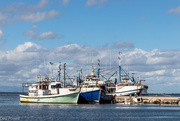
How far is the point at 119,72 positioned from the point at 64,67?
35749mm

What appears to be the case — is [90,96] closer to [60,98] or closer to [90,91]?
[90,91]

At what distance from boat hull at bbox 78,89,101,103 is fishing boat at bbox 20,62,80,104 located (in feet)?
12.3

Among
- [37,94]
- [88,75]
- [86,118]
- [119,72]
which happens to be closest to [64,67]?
[88,75]

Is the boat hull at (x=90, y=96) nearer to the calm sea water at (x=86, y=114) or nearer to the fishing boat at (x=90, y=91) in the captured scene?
the fishing boat at (x=90, y=91)

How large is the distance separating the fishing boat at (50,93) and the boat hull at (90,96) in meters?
3.75

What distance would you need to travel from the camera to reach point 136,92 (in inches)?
5635

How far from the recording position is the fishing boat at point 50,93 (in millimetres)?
113062

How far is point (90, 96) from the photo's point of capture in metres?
121

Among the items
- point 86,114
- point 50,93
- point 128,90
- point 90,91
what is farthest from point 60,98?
point 128,90

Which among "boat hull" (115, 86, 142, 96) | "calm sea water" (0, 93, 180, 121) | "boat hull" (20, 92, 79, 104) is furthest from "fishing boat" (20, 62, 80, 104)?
"boat hull" (115, 86, 142, 96)

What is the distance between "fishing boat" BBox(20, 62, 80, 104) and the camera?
371 feet

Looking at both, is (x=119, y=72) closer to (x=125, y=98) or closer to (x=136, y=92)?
(x=136, y=92)

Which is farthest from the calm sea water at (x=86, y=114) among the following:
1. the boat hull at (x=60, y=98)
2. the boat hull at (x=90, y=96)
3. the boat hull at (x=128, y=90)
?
the boat hull at (x=128, y=90)

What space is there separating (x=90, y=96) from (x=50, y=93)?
14220 millimetres
